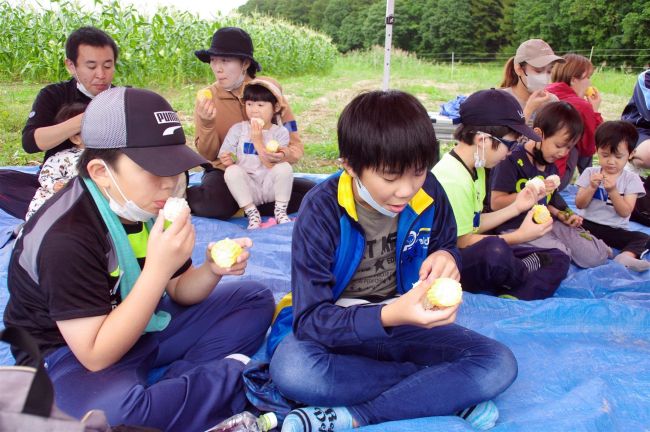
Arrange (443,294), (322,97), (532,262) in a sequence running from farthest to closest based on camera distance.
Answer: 1. (322,97)
2. (532,262)
3. (443,294)

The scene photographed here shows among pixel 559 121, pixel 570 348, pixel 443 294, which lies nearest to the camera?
pixel 443 294

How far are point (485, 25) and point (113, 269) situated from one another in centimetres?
3897

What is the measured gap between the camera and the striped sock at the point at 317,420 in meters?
1.76

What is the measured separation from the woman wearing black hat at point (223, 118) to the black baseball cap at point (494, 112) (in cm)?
169

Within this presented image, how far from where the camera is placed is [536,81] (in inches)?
177

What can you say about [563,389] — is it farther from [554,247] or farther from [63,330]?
[63,330]

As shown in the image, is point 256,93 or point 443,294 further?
point 256,93

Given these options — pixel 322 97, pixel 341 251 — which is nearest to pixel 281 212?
pixel 341 251

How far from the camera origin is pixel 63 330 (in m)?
1.61

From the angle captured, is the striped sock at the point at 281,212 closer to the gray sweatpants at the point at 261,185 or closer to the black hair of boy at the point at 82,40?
the gray sweatpants at the point at 261,185

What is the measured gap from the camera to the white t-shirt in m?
3.62

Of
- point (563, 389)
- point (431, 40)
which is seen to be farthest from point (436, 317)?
point (431, 40)

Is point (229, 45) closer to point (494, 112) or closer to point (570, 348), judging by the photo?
point (494, 112)

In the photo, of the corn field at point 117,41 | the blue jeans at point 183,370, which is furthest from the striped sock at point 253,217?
the corn field at point 117,41
